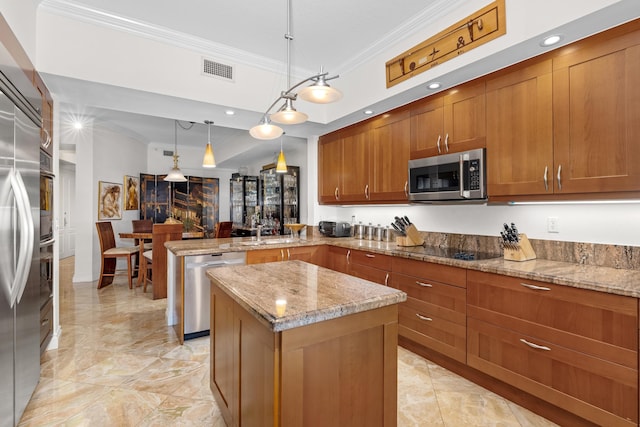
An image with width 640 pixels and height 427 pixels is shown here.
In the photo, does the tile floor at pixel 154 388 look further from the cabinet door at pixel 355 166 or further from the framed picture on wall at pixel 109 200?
the framed picture on wall at pixel 109 200

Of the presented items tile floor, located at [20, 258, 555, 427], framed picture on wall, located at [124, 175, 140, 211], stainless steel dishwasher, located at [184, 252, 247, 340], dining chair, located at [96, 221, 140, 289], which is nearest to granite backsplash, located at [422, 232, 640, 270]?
tile floor, located at [20, 258, 555, 427]

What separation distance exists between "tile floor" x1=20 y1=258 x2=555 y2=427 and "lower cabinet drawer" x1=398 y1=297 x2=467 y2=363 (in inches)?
8.0

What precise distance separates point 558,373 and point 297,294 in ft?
5.50

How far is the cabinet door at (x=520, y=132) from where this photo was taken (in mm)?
2172

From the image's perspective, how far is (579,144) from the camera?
202 cm

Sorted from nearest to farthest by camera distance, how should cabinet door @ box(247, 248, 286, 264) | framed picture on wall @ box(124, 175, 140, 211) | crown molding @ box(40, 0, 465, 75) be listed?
crown molding @ box(40, 0, 465, 75) < cabinet door @ box(247, 248, 286, 264) < framed picture on wall @ box(124, 175, 140, 211)

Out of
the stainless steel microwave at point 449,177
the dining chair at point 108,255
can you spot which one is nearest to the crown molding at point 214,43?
the stainless steel microwave at point 449,177

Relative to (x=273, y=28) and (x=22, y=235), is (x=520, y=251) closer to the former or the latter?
(x=273, y=28)

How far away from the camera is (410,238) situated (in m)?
3.26

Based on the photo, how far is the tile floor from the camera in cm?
194

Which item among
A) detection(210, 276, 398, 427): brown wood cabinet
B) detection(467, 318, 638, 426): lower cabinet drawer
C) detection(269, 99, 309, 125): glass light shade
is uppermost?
detection(269, 99, 309, 125): glass light shade

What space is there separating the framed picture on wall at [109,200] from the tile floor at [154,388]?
3231 millimetres

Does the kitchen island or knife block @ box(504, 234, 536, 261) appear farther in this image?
knife block @ box(504, 234, 536, 261)

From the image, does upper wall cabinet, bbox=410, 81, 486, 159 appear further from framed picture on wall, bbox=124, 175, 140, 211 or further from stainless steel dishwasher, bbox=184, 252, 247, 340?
framed picture on wall, bbox=124, 175, 140, 211
